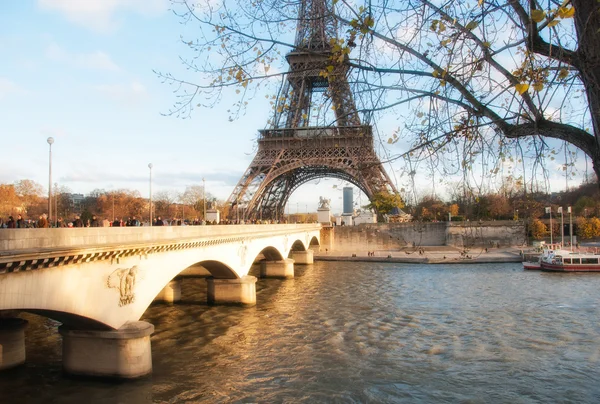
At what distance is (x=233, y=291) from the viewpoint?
23.6 m

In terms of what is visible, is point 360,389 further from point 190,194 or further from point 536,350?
point 190,194

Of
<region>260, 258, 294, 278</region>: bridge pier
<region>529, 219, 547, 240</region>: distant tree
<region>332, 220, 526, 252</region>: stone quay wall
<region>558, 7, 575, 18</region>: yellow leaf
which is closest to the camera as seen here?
<region>558, 7, 575, 18</region>: yellow leaf

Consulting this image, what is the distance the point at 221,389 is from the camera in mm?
12297

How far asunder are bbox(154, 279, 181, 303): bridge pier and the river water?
2.63 ft

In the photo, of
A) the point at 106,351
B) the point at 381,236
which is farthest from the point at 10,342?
the point at 381,236

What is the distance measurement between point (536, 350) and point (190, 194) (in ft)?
268

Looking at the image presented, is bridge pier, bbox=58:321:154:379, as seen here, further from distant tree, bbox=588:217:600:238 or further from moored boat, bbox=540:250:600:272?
distant tree, bbox=588:217:600:238

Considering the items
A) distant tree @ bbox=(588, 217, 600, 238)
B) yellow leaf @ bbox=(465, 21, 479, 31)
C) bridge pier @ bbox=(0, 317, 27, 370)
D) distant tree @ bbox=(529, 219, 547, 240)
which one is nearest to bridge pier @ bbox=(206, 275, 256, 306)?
bridge pier @ bbox=(0, 317, 27, 370)

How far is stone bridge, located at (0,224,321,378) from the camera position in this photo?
893 centimetres

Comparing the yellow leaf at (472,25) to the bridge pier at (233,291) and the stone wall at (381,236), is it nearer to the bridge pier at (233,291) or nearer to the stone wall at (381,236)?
the bridge pier at (233,291)

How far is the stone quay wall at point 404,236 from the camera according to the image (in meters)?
57.7

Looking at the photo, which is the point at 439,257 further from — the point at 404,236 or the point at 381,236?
the point at 381,236

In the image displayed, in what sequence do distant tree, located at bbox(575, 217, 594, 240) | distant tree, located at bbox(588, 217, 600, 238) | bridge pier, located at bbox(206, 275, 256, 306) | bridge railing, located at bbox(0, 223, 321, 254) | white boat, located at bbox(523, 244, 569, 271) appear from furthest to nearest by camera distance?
1. distant tree, located at bbox(575, 217, 594, 240)
2. distant tree, located at bbox(588, 217, 600, 238)
3. white boat, located at bbox(523, 244, 569, 271)
4. bridge pier, located at bbox(206, 275, 256, 306)
5. bridge railing, located at bbox(0, 223, 321, 254)

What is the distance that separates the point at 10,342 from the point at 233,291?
36.7ft
